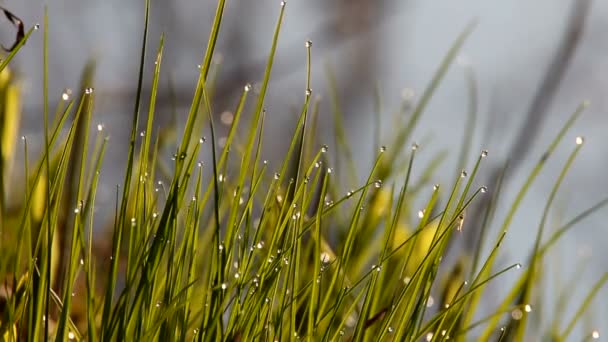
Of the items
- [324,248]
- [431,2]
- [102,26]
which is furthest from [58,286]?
[431,2]

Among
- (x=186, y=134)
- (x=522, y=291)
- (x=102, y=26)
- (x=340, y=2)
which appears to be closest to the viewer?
(x=186, y=134)

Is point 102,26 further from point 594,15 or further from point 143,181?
point 143,181

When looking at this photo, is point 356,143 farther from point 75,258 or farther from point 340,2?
point 75,258

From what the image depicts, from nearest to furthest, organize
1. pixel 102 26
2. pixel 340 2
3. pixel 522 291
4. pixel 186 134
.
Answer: pixel 186 134 → pixel 522 291 → pixel 102 26 → pixel 340 2

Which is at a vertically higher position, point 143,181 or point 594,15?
point 594,15

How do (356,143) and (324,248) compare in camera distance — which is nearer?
(324,248)

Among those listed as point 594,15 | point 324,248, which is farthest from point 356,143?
point 324,248

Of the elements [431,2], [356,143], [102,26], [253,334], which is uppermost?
[431,2]

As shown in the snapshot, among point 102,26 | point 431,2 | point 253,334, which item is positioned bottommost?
point 253,334

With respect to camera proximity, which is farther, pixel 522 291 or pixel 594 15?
pixel 594 15
